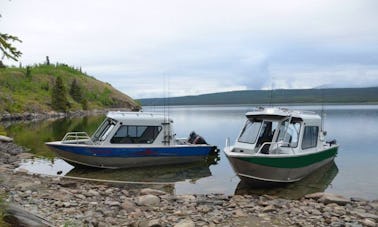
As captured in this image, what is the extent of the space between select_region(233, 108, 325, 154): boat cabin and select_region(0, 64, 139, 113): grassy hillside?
4128 cm

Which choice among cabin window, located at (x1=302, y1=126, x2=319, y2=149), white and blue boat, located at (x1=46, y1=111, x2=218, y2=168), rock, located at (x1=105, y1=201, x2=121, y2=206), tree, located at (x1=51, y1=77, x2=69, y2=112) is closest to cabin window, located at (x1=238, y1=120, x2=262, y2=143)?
cabin window, located at (x1=302, y1=126, x2=319, y2=149)

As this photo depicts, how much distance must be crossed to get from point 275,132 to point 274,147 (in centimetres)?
76

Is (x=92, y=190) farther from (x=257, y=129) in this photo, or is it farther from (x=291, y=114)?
(x=291, y=114)

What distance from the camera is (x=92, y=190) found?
14234mm

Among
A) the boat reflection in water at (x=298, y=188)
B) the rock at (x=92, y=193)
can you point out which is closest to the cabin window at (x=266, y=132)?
the boat reflection in water at (x=298, y=188)

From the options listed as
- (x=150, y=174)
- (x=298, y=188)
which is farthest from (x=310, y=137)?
(x=150, y=174)

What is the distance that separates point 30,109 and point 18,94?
10210mm

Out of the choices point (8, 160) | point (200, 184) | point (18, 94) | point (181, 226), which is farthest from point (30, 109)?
point (181, 226)

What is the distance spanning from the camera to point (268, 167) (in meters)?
15.8

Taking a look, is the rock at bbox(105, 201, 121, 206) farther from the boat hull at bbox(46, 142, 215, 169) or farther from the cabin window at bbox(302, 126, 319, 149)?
the cabin window at bbox(302, 126, 319, 149)

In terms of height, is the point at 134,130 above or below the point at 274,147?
above

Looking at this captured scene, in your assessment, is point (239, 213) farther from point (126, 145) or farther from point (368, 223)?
point (126, 145)

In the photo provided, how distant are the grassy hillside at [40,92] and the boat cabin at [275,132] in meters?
41.3

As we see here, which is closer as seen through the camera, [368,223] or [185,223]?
[185,223]
